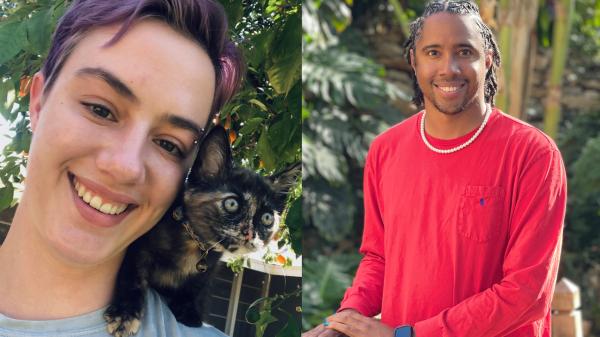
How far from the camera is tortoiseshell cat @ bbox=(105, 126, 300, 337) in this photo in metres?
1.31

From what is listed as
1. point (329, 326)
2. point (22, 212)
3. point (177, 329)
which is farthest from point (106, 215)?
point (329, 326)

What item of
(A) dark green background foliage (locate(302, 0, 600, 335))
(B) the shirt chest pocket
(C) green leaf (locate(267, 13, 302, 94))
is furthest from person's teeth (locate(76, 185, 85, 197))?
(A) dark green background foliage (locate(302, 0, 600, 335))

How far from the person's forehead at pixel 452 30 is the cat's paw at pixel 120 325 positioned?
74cm

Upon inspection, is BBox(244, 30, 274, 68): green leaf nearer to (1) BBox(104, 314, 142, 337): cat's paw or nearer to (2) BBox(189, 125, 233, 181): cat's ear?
(2) BBox(189, 125, 233, 181): cat's ear

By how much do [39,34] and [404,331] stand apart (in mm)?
822

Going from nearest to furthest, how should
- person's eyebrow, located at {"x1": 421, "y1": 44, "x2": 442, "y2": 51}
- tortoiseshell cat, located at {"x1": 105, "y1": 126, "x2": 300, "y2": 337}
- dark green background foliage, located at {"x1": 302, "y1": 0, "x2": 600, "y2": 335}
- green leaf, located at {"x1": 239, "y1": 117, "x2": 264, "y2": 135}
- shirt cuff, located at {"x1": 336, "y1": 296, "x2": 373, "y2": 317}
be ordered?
tortoiseshell cat, located at {"x1": 105, "y1": 126, "x2": 300, "y2": 337}
green leaf, located at {"x1": 239, "y1": 117, "x2": 264, "y2": 135}
person's eyebrow, located at {"x1": 421, "y1": 44, "x2": 442, "y2": 51}
shirt cuff, located at {"x1": 336, "y1": 296, "x2": 373, "y2": 317}
dark green background foliage, located at {"x1": 302, "y1": 0, "x2": 600, "y2": 335}

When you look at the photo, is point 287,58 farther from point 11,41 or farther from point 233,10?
point 11,41

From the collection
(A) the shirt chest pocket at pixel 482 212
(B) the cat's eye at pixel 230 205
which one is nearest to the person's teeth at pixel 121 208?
(B) the cat's eye at pixel 230 205

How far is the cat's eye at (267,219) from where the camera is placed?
1.44m

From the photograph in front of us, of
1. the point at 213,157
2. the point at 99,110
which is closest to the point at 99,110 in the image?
the point at 99,110

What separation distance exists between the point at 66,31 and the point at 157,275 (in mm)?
435

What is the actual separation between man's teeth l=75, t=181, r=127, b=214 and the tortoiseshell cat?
89 mm

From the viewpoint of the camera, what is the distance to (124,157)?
1198mm

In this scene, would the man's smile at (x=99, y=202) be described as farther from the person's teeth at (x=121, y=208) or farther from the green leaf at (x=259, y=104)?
the green leaf at (x=259, y=104)
